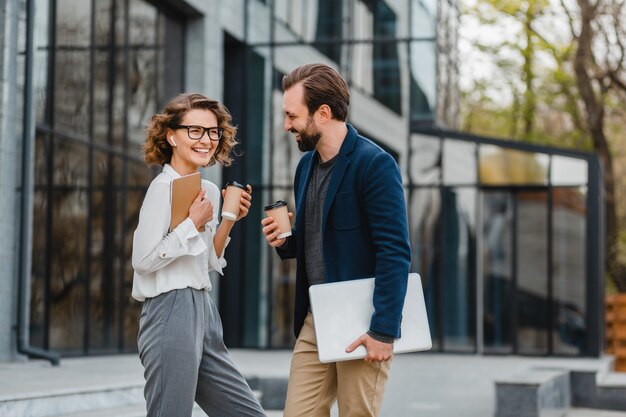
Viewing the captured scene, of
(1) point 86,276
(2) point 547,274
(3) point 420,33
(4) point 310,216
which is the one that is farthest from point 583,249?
(4) point 310,216

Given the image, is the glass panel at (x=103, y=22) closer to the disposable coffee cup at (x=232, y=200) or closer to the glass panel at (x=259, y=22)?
the glass panel at (x=259, y=22)

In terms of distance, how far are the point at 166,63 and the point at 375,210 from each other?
1392 cm

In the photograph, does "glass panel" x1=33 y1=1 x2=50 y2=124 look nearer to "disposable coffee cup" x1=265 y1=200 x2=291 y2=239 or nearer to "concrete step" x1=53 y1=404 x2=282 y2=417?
"concrete step" x1=53 y1=404 x2=282 y2=417

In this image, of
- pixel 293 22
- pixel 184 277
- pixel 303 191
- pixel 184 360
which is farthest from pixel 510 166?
pixel 184 360

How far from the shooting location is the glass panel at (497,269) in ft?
62.5

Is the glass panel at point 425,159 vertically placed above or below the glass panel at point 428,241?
above

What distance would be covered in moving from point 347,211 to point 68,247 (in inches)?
394

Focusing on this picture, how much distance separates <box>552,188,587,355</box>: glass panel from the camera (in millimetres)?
18547

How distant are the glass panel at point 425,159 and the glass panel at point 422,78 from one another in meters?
0.39

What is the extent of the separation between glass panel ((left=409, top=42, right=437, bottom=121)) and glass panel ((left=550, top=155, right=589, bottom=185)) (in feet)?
7.34

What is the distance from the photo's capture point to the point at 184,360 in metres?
3.88

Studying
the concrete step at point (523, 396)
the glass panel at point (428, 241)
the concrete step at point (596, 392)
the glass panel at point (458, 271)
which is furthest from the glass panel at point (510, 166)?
the concrete step at point (523, 396)

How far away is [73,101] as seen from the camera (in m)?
14.0

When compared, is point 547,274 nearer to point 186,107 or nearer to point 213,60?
point 213,60
